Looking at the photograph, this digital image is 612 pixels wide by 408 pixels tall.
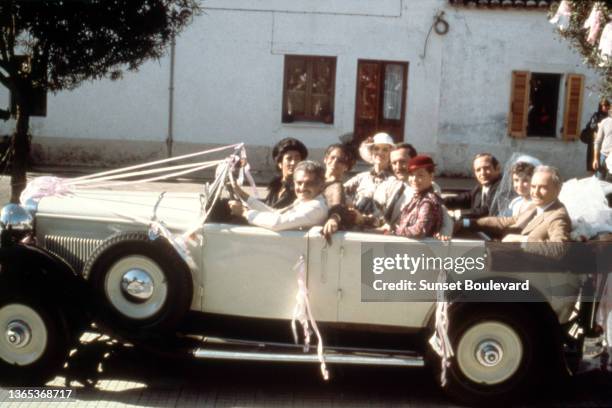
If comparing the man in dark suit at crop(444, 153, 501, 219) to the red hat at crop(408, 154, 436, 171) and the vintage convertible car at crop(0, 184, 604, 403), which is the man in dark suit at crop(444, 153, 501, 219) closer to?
the red hat at crop(408, 154, 436, 171)

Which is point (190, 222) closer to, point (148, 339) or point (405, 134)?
point (148, 339)

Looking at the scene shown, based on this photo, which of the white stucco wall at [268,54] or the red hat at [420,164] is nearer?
the red hat at [420,164]

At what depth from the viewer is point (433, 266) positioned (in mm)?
5195

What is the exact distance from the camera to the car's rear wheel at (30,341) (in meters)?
5.26

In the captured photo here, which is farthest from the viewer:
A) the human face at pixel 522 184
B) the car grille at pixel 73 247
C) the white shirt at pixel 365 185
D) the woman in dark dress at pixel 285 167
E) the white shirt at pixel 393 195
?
the white shirt at pixel 365 185

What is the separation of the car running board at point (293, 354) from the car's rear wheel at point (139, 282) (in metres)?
0.30

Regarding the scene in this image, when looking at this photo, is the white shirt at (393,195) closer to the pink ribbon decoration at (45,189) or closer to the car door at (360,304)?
the car door at (360,304)

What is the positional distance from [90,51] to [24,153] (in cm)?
133

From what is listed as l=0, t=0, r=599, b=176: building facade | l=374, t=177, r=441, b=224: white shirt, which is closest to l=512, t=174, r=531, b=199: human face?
l=374, t=177, r=441, b=224: white shirt

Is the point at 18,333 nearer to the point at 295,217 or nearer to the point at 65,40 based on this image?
the point at 295,217

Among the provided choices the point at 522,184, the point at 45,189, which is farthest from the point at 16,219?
the point at 522,184

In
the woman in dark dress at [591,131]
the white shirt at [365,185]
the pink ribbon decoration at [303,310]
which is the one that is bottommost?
the pink ribbon decoration at [303,310]

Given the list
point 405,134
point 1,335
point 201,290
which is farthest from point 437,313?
point 405,134

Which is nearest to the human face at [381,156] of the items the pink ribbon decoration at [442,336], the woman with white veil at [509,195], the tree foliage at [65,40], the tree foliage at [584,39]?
the woman with white veil at [509,195]
